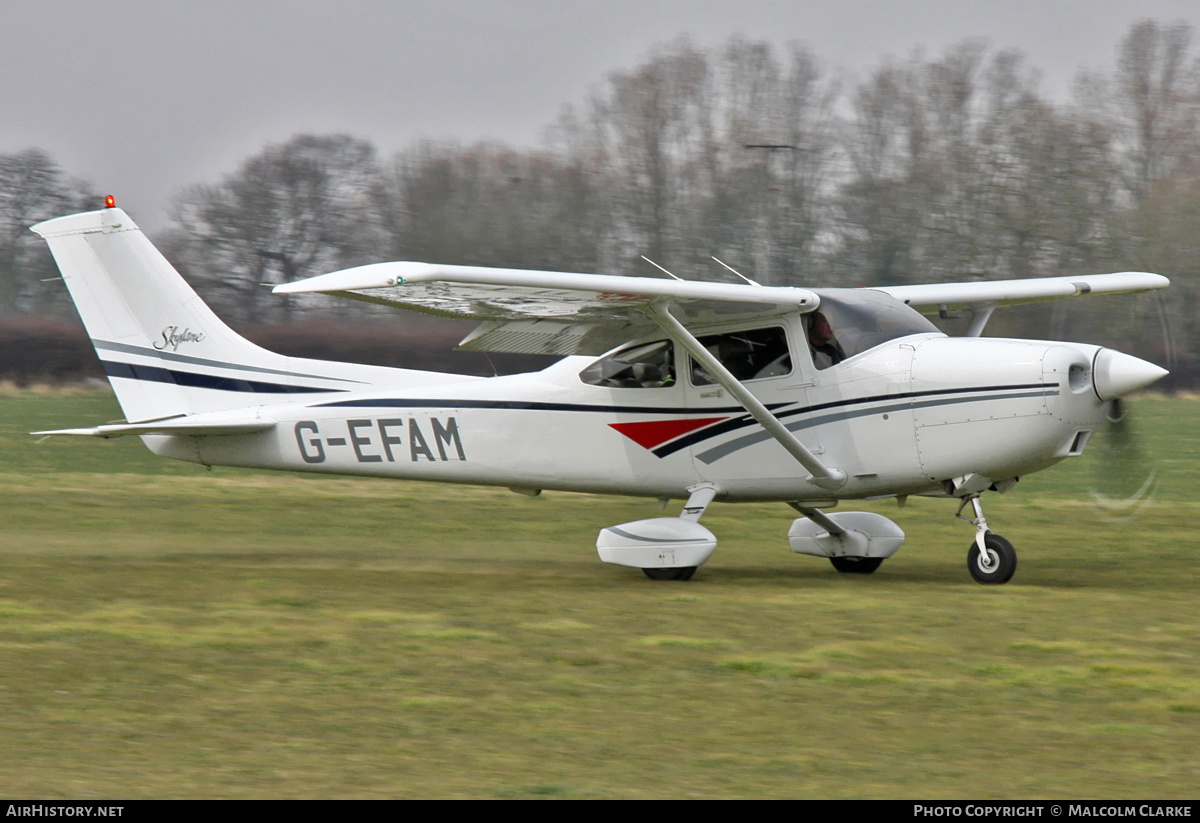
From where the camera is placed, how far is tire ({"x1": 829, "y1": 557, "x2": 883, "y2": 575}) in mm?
10273

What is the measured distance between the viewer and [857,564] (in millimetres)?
10336

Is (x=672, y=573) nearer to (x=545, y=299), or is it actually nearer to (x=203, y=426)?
(x=545, y=299)

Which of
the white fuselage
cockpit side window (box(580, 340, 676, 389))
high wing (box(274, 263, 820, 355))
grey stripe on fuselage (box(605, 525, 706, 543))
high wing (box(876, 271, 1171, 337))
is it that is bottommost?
grey stripe on fuselage (box(605, 525, 706, 543))

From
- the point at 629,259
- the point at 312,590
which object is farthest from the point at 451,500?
the point at 629,259

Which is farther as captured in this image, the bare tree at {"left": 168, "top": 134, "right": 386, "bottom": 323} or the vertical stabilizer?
the bare tree at {"left": 168, "top": 134, "right": 386, "bottom": 323}

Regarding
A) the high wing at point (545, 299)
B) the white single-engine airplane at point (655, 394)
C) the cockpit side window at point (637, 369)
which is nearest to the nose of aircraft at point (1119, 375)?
the white single-engine airplane at point (655, 394)

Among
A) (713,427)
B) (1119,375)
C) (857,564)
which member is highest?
(1119,375)

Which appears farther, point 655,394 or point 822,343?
point 655,394

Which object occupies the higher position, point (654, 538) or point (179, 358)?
point (179, 358)

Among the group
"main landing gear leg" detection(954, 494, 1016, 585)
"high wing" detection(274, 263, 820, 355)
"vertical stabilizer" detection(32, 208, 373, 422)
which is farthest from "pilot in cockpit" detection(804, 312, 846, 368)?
"vertical stabilizer" detection(32, 208, 373, 422)

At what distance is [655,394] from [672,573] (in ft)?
4.81

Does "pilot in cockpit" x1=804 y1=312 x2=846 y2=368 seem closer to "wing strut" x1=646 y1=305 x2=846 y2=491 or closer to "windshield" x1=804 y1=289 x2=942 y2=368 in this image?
"windshield" x1=804 y1=289 x2=942 y2=368

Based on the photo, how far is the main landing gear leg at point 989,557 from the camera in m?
9.05

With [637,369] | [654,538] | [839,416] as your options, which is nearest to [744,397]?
[839,416]
